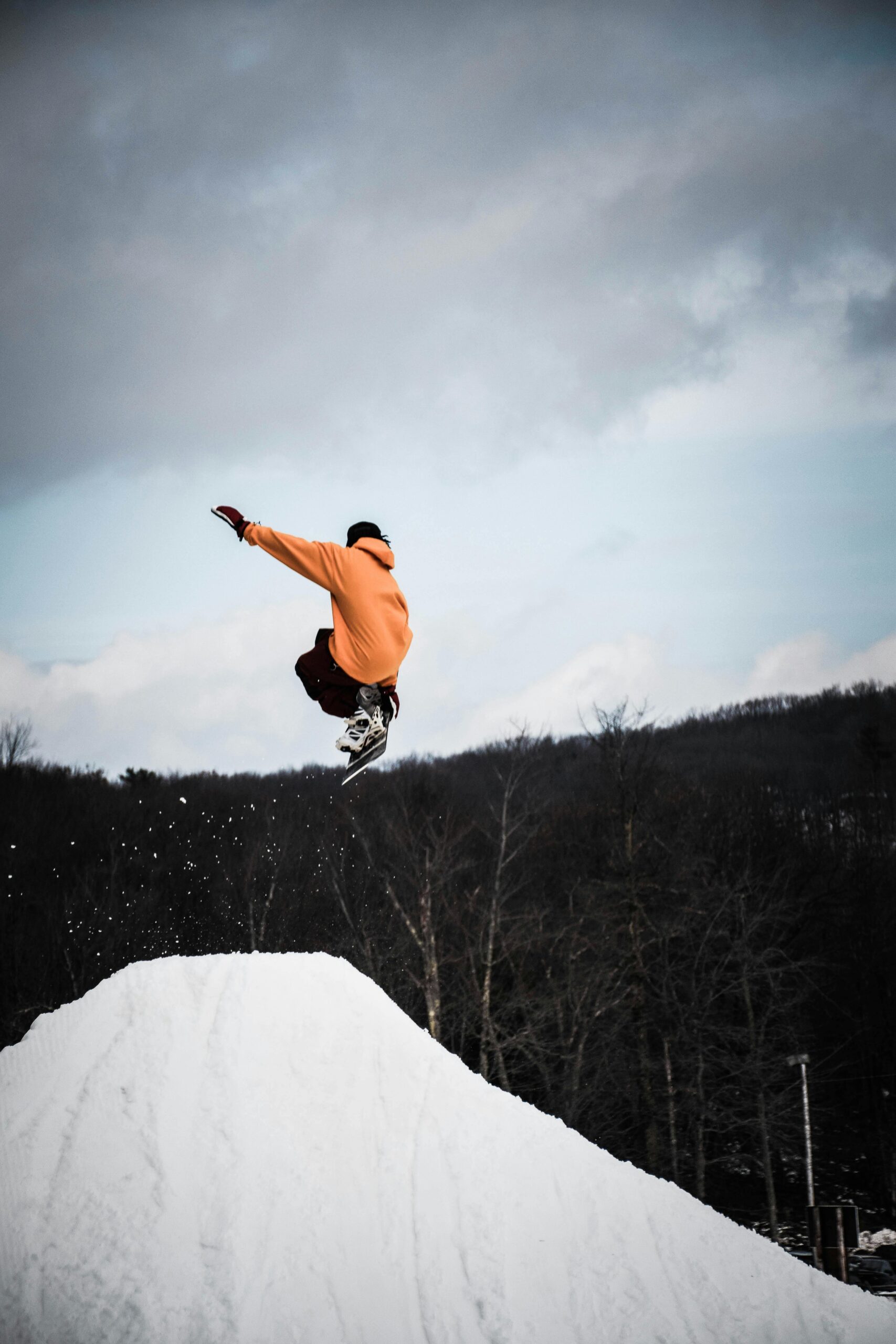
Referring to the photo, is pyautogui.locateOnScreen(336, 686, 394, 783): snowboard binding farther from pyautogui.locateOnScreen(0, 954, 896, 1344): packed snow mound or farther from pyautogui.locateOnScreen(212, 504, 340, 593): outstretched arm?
pyautogui.locateOnScreen(0, 954, 896, 1344): packed snow mound

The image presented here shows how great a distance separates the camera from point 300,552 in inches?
157

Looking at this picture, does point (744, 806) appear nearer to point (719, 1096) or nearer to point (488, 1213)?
point (719, 1096)

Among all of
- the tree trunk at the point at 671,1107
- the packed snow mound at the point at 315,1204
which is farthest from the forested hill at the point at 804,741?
the packed snow mound at the point at 315,1204

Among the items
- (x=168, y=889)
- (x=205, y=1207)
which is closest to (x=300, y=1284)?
(x=205, y=1207)

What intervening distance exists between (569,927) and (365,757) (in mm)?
23940

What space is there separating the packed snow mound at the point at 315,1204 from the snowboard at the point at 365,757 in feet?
15.3

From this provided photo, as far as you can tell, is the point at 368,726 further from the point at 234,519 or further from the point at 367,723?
the point at 234,519

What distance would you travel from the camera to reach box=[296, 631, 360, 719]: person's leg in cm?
468

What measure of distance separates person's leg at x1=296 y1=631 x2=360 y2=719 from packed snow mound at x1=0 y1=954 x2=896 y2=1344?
5.13 meters

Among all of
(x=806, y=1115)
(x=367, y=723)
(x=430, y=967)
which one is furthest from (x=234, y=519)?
(x=806, y=1115)

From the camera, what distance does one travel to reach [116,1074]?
8664 mm

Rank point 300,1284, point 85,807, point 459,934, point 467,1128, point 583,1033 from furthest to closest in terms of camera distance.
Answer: point 85,807
point 459,934
point 583,1033
point 467,1128
point 300,1284

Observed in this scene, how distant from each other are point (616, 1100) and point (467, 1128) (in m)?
21.3

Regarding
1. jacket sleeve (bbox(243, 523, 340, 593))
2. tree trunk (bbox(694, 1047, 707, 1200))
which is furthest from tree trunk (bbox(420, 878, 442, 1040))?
jacket sleeve (bbox(243, 523, 340, 593))
